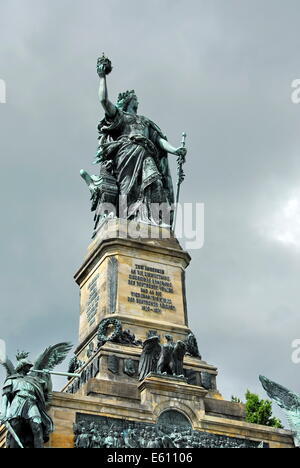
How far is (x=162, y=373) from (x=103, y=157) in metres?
10.4

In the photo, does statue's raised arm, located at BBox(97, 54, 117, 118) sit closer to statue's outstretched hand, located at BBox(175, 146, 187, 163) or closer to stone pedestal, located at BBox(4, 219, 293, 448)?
statue's outstretched hand, located at BBox(175, 146, 187, 163)

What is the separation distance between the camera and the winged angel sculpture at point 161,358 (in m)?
25.9

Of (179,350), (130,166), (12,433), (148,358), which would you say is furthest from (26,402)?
(130,166)

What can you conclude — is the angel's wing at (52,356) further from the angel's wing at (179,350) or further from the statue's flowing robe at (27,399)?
the angel's wing at (179,350)

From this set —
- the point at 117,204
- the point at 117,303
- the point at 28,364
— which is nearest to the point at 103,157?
the point at 117,204

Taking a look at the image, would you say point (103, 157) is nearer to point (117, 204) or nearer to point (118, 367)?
point (117, 204)

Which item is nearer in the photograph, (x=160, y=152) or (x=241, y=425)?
(x=241, y=425)

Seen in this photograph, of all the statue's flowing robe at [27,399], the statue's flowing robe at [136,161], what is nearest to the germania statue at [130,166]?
the statue's flowing robe at [136,161]

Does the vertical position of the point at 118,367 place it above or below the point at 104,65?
below

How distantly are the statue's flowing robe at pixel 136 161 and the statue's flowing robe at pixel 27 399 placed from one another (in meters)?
9.80

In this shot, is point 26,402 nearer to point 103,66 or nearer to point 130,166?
point 130,166

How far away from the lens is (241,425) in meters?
25.8

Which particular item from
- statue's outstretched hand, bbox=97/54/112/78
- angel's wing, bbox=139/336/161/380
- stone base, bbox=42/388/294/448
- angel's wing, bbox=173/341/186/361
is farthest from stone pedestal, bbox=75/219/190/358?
statue's outstretched hand, bbox=97/54/112/78

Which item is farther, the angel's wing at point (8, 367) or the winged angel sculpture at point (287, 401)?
the winged angel sculpture at point (287, 401)
